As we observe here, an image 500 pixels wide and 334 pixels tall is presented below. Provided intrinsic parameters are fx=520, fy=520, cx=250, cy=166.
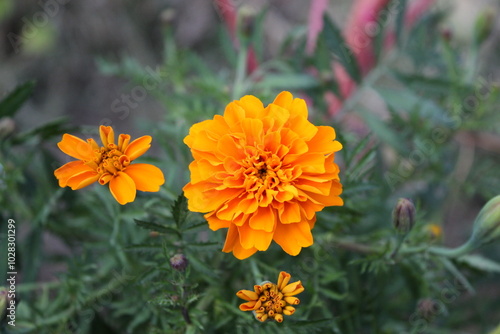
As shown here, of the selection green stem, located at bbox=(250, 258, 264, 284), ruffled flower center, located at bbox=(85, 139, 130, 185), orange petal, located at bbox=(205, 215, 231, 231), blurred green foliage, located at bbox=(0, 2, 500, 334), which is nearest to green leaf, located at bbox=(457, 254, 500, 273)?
blurred green foliage, located at bbox=(0, 2, 500, 334)

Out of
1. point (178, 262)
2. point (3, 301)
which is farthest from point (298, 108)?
point (3, 301)

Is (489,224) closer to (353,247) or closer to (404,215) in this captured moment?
(404,215)

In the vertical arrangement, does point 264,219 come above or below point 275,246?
above

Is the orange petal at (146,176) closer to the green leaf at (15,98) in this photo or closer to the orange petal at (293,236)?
the orange petal at (293,236)

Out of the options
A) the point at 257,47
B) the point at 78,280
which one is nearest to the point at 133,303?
the point at 78,280

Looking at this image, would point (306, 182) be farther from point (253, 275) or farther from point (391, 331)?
point (391, 331)

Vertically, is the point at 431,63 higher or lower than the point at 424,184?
higher

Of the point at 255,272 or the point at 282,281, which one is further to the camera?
the point at 255,272
